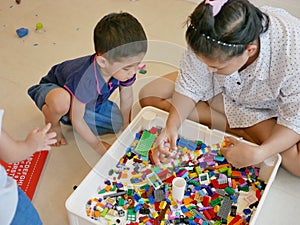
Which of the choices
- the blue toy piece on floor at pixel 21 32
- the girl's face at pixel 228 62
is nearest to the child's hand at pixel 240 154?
the girl's face at pixel 228 62

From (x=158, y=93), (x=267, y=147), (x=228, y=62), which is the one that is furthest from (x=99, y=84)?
(x=267, y=147)

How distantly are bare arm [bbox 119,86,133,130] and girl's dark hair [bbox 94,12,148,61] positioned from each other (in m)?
0.19

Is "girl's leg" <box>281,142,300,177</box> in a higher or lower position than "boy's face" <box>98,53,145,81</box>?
lower

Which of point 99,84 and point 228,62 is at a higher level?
point 228,62

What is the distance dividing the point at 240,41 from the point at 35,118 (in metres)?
0.72

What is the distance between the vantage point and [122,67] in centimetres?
106

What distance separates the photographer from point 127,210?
1.06 metres

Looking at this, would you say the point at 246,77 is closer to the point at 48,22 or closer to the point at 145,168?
the point at 145,168

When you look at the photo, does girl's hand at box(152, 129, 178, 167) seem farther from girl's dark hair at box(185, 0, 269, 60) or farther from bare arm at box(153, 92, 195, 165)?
girl's dark hair at box(185, 0, 269, 60)

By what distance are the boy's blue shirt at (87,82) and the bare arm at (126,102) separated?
4cm

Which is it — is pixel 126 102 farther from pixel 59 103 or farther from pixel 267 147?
pixel 267 147

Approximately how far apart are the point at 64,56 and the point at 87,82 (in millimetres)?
525

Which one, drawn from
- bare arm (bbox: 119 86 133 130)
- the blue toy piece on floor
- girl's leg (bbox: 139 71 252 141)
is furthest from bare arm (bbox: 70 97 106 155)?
the blue toy piece on floor

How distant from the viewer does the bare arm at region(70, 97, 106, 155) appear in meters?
1.14
